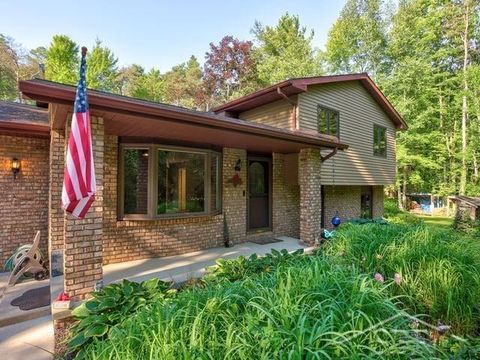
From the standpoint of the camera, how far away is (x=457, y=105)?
19.8m

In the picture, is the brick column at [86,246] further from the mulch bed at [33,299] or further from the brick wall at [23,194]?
the brick wall at [23,194]

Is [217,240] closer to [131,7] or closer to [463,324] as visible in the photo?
[463,324]

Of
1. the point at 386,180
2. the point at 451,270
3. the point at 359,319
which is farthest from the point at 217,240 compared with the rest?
the point at 386,180

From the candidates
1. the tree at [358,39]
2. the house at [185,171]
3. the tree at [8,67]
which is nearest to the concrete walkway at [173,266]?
the house at [185,171]

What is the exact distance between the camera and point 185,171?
645cm

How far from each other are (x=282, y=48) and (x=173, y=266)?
2404 cm

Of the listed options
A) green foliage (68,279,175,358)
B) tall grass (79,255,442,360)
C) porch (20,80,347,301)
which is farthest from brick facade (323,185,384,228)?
tall grass (79,255,442,360)

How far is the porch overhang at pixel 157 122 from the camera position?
347cm

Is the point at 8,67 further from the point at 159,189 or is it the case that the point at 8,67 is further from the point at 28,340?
the point at 28,340

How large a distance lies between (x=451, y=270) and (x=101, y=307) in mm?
4027

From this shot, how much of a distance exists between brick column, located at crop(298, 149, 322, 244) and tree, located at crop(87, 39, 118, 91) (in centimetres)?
1826

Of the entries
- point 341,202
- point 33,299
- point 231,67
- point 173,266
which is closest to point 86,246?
point 33,299

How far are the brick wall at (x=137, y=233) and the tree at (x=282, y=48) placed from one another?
59.7 ft

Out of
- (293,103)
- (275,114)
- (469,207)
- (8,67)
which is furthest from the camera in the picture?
(8,67)
